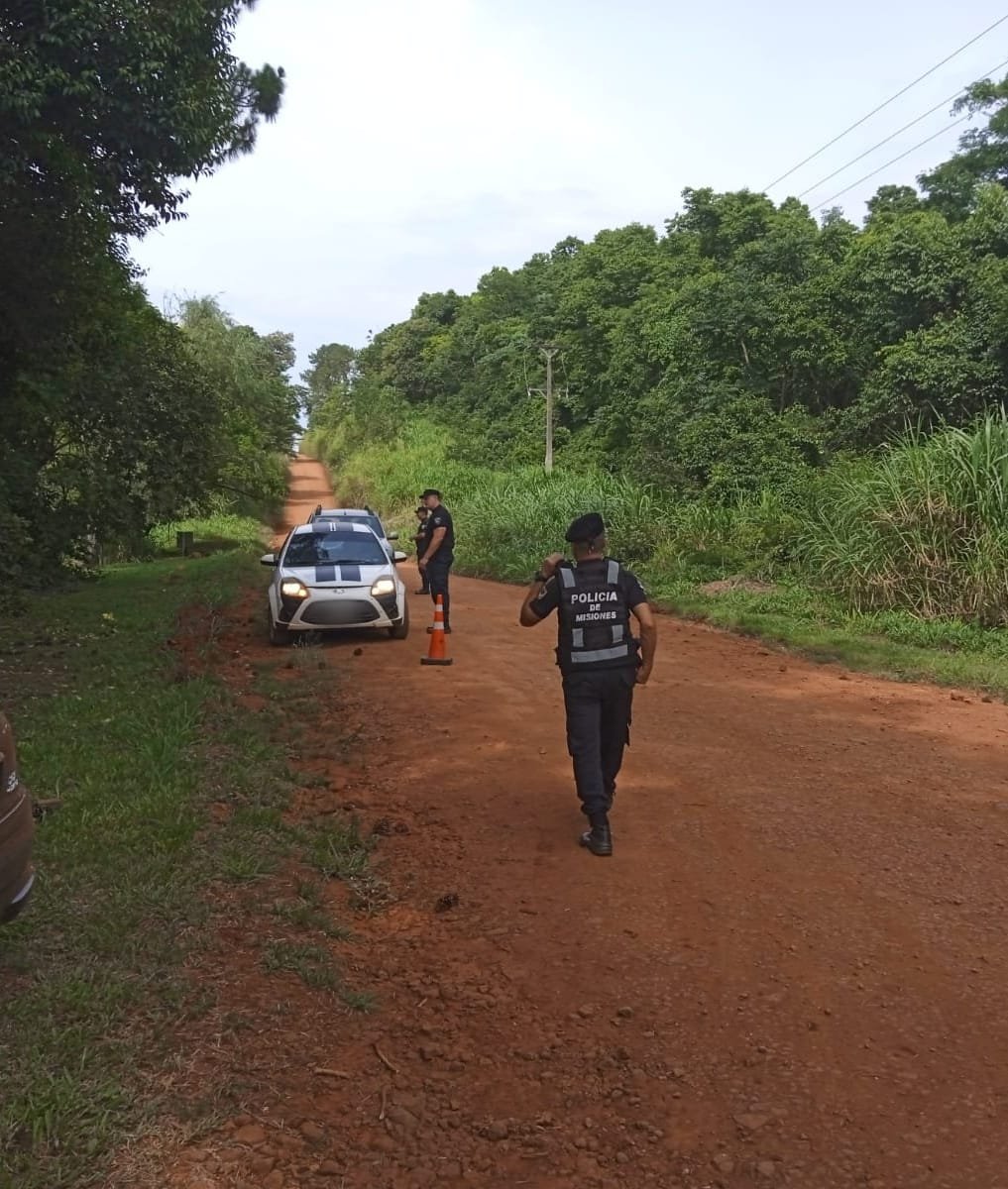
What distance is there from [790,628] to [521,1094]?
9.45 meters

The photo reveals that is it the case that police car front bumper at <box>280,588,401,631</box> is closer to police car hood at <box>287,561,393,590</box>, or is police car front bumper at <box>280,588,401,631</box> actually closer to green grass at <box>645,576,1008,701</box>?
police car hood at <box>287,561,393,590</box>

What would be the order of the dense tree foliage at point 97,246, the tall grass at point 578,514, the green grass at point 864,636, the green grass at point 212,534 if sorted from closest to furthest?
the dense tree foliage at point 97,246
the green grass at point 864,636
the tall grass at point 578,514
the green grass at point 212,534

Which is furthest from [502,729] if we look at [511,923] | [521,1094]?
[521,1094]

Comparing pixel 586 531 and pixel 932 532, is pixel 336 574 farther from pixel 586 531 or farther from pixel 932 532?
pixel 932 532

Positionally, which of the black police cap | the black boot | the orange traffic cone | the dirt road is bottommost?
the dirt road

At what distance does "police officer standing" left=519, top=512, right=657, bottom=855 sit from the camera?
4.91 metres

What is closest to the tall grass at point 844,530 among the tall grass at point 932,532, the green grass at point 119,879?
the tall grass at point 932,532

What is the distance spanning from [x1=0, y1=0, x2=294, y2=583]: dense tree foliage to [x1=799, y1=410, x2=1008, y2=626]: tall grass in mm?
8438

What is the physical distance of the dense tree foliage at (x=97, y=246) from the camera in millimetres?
8109

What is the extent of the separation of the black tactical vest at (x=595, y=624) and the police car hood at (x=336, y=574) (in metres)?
6.18

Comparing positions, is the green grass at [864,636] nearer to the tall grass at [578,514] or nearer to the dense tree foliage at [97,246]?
the tall grass at [578,514]

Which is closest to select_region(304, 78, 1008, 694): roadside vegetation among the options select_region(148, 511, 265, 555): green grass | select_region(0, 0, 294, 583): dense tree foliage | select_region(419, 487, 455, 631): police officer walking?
select_region(419, 487, 455, 631): police officer walking

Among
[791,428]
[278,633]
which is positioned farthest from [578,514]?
[278,633]

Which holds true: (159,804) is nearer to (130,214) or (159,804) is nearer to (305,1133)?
(305,1133)
